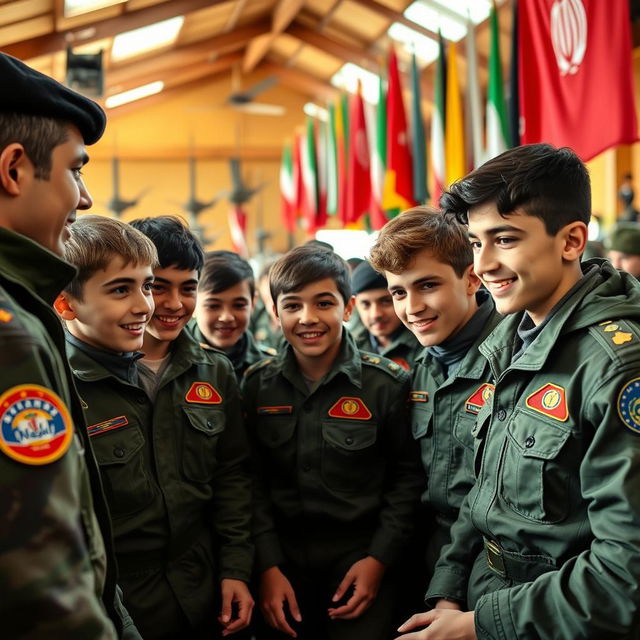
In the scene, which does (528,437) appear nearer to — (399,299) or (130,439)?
(399,299)

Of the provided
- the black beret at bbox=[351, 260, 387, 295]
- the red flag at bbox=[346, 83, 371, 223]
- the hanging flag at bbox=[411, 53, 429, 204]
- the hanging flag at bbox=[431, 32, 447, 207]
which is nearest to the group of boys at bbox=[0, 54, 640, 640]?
the black beret at bbox=[351, 260, 387, 295]

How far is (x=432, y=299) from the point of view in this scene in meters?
1.85

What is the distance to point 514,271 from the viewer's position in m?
1.29

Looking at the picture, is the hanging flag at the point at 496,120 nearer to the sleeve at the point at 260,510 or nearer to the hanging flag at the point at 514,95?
the hanging flag at the point at 514,95

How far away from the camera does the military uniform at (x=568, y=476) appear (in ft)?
3.51

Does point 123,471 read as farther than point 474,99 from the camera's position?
No

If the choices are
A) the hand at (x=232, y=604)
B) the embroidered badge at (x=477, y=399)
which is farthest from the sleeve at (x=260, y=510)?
the embroidered badge at (x=477, y=399)

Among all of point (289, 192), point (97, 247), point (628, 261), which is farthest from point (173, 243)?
point (289, 192)

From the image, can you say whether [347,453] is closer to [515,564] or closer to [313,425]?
[313,425]

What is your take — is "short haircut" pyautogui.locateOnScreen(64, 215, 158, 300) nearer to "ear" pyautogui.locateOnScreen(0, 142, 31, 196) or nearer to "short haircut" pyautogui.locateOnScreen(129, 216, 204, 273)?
"short haircut" pyautogui.locateOnScreen(129, 216, 204, 273)

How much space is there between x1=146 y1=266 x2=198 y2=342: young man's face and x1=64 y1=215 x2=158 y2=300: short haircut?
0.22 m

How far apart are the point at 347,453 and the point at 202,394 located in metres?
0.44

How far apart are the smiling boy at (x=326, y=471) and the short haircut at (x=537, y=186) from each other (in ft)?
2.54

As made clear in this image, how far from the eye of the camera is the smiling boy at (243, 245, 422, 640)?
1.86 meters
